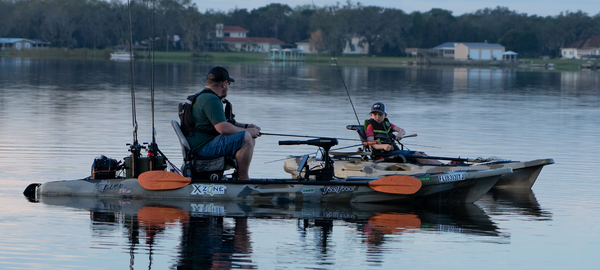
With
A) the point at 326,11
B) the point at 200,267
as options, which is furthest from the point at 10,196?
the point at 326,11

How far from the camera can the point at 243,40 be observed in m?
158

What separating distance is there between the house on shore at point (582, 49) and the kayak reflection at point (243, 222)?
12061 cm

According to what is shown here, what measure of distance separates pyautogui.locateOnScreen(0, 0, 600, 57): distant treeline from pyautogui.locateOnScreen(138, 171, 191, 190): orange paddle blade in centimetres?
11843

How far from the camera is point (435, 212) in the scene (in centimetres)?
991

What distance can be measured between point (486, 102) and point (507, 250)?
84.9 ft

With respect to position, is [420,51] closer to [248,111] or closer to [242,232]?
[248,111]

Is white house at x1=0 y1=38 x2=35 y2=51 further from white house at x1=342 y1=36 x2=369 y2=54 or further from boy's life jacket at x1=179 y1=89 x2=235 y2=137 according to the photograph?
boy's life jacket at x1=179 y1=89 x2=235 y2=137

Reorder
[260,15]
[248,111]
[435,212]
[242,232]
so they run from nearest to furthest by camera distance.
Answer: [242,232] → [435,212] → [248,111] → [260,15]

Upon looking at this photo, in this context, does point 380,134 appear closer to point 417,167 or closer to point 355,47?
point 417,167

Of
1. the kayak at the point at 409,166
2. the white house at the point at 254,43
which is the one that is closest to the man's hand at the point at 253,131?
the kayak at the point at 409,166

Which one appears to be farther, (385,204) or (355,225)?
(385,204)

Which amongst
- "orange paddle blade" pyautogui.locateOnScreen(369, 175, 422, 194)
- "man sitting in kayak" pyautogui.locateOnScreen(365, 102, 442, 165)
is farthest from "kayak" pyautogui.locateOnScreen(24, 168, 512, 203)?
"man sitting in kayak" pyautogui.locateOnScreen(365, 102, 442, 165)

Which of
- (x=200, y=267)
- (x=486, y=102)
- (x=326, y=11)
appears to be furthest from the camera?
(x=326, y=11)

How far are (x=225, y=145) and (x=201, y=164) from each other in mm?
470
